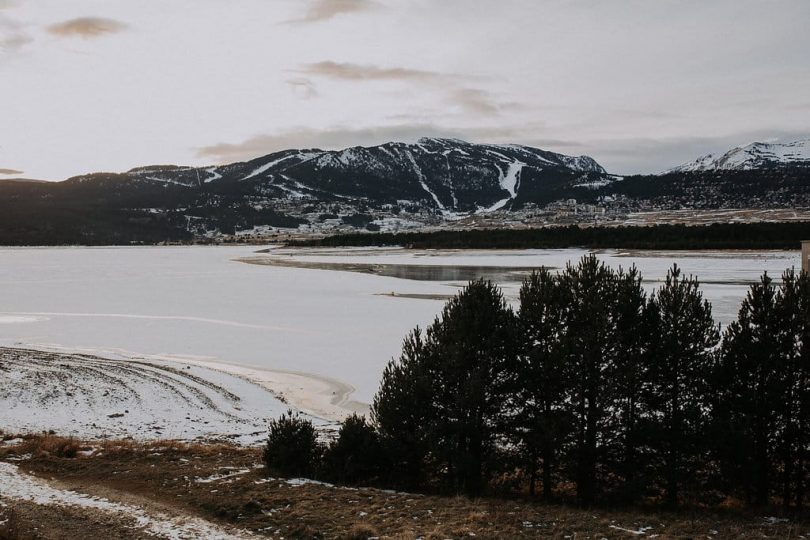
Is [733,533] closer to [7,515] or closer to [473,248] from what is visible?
[7,515]

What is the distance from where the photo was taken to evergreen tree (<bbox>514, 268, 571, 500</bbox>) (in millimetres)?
14555

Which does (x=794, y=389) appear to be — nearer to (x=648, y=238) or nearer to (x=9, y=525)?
(x=9, y=525)

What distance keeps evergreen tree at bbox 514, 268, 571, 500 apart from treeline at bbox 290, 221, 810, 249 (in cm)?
9670

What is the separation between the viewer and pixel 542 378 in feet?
49.8

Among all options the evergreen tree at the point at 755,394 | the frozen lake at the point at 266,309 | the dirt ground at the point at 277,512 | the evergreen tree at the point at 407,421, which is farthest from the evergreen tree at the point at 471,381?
the frozen lake at the point at 266,309

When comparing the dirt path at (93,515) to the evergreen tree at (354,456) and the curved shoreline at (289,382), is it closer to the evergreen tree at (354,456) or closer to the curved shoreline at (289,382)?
the evergreen tree at (354,456)

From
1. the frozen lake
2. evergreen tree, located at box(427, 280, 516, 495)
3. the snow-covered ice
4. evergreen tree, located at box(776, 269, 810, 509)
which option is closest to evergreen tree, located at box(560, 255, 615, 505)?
evergreen tree, located at box(427, 280, 516, 495)

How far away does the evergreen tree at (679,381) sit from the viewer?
1437 cm

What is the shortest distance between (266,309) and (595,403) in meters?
34.6

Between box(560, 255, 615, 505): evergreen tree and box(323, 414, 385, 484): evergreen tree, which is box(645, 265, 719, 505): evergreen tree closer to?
box(560, 255, 615, 505): evergreen tree

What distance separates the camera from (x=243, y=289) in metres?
61.2

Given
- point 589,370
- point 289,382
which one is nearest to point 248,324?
point 289,382

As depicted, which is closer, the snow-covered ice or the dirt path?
the dirt path

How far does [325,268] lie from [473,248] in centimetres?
4702
